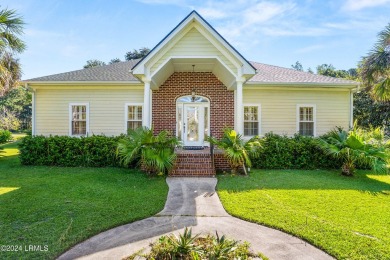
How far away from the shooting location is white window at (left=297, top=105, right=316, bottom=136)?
1355 cm

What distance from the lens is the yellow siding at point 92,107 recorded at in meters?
13.3

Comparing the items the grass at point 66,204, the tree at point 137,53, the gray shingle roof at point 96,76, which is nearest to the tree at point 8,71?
the gray shingle roof at point 96,76

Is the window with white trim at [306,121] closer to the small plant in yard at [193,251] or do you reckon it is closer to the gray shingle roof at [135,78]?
the gray shingle roof at [135,78]

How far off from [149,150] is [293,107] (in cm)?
888

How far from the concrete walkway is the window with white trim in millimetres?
9320

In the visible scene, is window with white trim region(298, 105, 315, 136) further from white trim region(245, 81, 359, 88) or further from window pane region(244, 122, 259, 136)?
window pane region(244, 122, 259, 136)

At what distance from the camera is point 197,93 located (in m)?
12.6

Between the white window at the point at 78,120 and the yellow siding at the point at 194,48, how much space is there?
6.03 m

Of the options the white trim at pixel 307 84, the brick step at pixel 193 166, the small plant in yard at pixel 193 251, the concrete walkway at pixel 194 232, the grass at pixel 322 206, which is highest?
the white trim at pixel 307 84

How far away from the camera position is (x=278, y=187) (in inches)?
294

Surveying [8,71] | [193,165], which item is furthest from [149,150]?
[8,71]

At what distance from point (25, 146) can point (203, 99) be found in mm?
8599

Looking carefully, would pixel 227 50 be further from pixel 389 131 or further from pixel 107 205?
pixel 389 131

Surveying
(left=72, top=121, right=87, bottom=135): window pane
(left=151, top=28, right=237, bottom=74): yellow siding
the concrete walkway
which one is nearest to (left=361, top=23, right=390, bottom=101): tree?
(left=151, top=28, right=237, bottom=74): yellow siding
